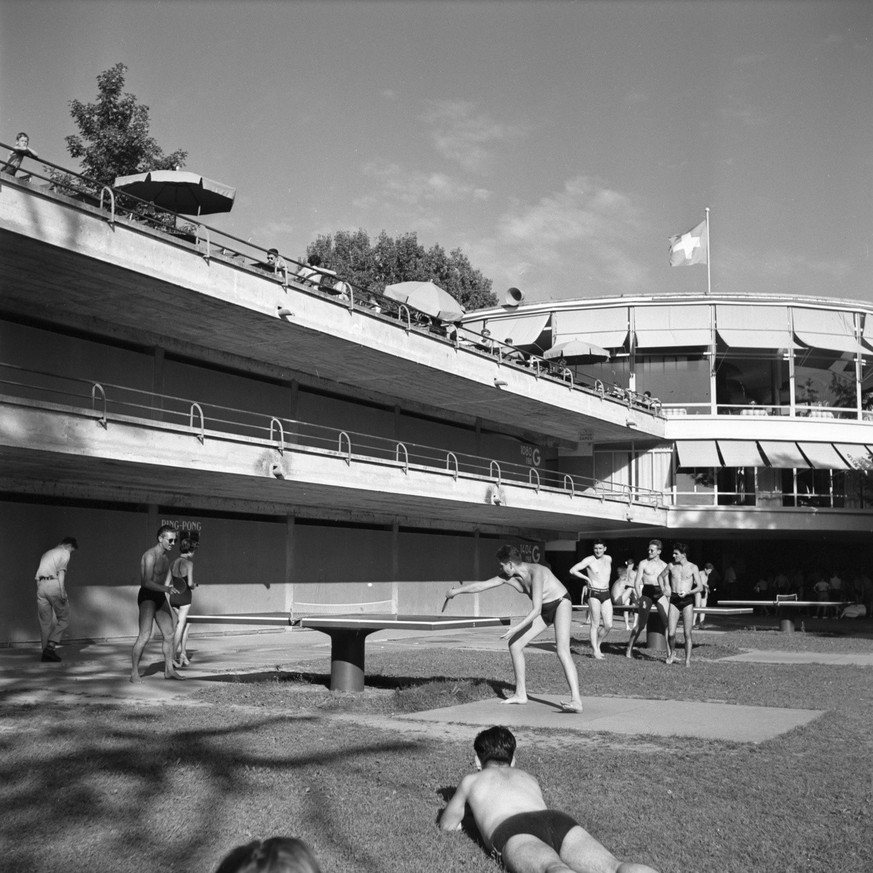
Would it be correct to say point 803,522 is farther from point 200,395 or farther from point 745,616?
point 200,395

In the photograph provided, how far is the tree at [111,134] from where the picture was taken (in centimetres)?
3064

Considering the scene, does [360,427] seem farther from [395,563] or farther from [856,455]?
[856,455]

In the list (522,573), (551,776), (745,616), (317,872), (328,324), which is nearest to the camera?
(317,872)

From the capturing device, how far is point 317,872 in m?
2.49

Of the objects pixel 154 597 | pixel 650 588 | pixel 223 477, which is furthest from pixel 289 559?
pixel 154 597

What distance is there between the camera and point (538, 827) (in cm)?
442

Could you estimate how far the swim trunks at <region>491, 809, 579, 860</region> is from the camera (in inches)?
169

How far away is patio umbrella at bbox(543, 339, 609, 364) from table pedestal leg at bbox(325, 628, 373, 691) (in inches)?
1096

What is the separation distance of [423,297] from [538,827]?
88.3ft

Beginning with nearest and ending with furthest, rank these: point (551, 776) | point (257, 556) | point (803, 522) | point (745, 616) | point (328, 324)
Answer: point (551, 776) < point (328, 324) < point (257, 556) < point (745, 616) < point (803, 522)

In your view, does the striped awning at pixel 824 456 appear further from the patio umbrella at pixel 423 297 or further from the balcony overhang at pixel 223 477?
the patio umbrella at pixel 423 297

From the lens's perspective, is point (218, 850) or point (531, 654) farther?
point (531, 654)

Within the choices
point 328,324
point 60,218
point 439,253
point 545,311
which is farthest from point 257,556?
point 439,253

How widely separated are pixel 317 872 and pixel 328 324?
22.7 meters
